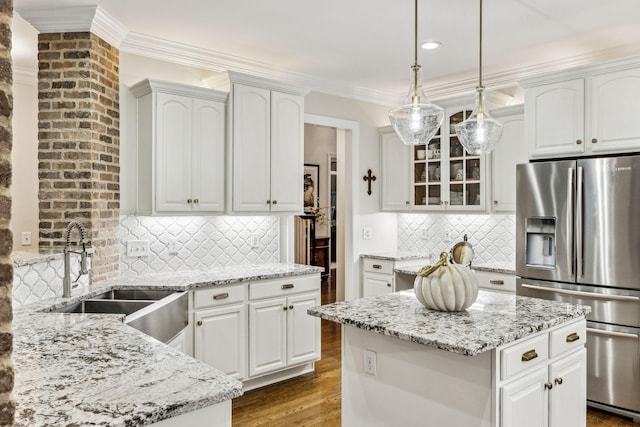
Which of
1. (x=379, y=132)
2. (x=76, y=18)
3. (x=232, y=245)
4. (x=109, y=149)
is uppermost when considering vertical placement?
(x=76, y=18)

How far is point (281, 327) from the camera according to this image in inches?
146

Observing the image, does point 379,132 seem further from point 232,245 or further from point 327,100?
point 232,245

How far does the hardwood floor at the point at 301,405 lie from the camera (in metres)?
3.12

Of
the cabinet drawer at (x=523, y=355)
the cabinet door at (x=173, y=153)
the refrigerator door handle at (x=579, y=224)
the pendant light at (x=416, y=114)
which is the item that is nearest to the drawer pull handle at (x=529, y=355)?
the cabinet drawer at (x=523, y=355)

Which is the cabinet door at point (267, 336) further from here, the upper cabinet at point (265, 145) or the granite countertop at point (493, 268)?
the granite countertop at point (493, 268)

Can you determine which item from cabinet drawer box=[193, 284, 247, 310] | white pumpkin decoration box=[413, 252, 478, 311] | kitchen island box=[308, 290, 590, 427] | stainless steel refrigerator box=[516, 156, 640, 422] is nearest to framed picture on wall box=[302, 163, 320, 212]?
cabinet drawer box=[193, 284, 247, 310]

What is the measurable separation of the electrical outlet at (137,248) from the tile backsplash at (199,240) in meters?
Result: 0.03

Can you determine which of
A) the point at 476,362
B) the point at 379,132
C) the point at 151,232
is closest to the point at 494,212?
the point at 379,132

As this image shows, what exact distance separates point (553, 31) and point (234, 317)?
316cm

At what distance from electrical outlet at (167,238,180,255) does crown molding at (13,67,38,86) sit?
2.38m

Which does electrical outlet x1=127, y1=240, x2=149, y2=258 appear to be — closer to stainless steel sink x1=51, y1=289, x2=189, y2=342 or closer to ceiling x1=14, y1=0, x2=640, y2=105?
stainless steel sink x1=51, y1=289, x2=189, y2=342

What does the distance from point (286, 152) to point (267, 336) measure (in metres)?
1.56

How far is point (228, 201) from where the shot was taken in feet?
12.4

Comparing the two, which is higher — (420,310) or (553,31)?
(553,31)
